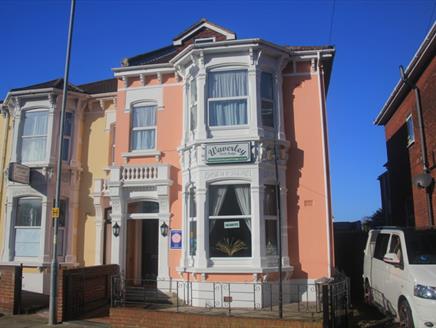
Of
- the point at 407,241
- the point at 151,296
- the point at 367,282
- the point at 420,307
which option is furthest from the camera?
the point at 151,296

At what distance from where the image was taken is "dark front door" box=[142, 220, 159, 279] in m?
15.5

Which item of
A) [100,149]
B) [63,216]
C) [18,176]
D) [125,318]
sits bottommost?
[125,318]

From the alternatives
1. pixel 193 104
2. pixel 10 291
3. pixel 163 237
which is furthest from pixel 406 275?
pixel 10 291

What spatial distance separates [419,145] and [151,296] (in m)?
10.1

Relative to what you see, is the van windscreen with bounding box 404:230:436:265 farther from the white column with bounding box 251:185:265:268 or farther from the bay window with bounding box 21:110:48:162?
the bay window with bounding box 21:110:48:162

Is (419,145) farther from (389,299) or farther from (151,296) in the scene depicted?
(151,296)

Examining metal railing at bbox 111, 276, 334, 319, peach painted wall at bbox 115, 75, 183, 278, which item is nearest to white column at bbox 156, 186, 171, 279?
peach painted wall at bbox 115, 75, 183, 278

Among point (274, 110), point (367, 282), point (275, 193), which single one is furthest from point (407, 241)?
point (274, 110)

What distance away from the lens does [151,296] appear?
44.5ft

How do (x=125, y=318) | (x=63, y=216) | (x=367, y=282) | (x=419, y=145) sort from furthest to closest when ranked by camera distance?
1. (x=63, y=216)
2. (x=419, y=145)
3. (x=367, y=282)
4. (x=125, y=318)

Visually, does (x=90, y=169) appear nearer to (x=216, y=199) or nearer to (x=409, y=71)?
(x=216, y=199)

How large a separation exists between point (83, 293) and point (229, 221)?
4.41 m

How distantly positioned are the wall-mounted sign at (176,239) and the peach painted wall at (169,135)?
158 mm

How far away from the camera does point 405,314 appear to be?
8.55 m
